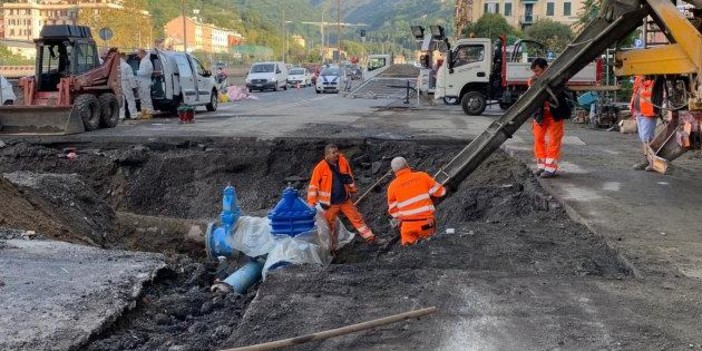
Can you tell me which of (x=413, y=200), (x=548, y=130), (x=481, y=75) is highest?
(x=481, y=75)

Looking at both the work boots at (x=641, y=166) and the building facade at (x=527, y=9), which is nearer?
the work boots at (x=641, y=166)

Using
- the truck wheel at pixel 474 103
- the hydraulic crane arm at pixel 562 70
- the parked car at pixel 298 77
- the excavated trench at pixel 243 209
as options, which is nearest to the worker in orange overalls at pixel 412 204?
the excavated trench at pixel 243 209

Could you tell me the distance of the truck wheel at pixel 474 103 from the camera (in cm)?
2305

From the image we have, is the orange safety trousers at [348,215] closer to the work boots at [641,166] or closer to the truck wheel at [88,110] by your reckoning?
the work boots at [641,166]

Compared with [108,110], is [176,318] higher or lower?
lower

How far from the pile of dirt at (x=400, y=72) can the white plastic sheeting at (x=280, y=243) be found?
2983cm

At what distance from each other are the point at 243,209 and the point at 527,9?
90611 millimetres

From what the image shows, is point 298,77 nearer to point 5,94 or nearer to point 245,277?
point 5,94

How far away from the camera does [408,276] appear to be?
5.71 meters

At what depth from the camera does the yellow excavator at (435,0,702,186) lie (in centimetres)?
856

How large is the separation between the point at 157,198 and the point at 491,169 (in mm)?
5796

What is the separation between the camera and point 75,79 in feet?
55.1

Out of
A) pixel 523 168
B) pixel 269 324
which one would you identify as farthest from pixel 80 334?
pixel 523 168

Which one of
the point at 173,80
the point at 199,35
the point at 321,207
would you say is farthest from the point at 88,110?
the point at 199,35
